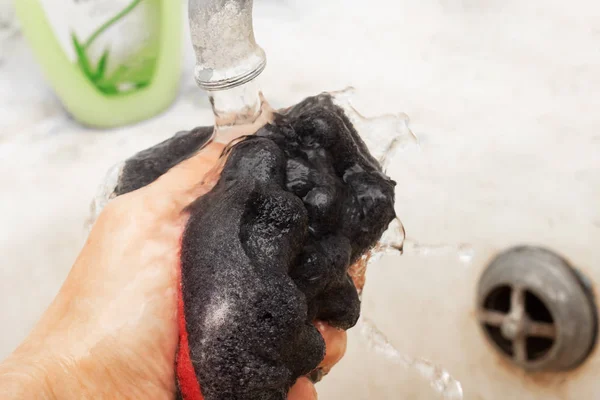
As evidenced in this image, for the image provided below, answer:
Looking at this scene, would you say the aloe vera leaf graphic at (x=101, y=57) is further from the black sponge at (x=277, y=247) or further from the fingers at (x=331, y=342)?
the fingers at (x=331, y=342)

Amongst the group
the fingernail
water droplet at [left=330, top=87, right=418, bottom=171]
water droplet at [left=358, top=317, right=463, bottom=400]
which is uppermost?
water droplet at [left=330, top=87, right=418, bottom=171]

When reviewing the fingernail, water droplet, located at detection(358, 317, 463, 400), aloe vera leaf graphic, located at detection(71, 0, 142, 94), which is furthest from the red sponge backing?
aloe vera leaf graphic, located at detection(71, 0, 142, 94)

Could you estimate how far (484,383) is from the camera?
726mm

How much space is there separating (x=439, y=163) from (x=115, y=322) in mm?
614

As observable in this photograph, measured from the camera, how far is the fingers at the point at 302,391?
30 cm

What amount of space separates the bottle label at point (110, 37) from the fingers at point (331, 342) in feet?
1.84

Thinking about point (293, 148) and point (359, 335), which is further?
point (359, 335)

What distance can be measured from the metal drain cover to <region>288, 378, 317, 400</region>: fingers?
0.46m

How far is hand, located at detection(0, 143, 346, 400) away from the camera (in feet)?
0.80

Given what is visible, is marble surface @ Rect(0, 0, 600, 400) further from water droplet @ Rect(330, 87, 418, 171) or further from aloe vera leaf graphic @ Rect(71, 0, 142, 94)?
water droplet @ Rect(330, 87, 418, 171)

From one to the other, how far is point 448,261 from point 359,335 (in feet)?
0.54

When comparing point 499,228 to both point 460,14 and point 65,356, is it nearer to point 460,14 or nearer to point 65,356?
point 460,14

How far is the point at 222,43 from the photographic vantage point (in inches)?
Result: 12.7

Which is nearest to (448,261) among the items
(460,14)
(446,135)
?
(446,135)
